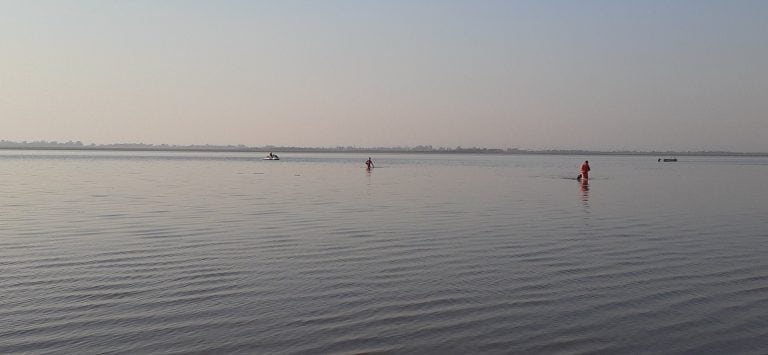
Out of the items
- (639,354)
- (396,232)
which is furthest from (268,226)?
(639,354)

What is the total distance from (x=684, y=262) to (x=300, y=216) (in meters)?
13.4

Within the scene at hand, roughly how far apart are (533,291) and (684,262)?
521cm

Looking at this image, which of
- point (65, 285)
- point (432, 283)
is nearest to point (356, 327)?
point (432, 283)

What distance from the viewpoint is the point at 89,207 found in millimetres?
25750

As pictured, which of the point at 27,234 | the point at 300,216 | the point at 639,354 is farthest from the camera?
the point at 300,216

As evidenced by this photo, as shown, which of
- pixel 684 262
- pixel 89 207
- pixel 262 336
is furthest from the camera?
pixel 89 207

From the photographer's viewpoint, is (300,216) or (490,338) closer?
(490,338)

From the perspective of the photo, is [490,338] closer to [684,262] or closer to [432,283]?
[432,283]

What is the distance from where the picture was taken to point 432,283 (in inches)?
467

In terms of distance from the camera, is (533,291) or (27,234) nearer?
(533,291)

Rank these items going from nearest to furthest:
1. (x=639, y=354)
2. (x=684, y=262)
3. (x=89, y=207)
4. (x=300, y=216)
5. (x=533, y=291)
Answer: (x=639, y=354), (x=533, y=291), (x=684, y=262), (x=300, y=216), (x=89, y=207)

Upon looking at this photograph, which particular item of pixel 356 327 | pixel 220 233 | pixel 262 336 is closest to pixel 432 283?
pixel 356 327

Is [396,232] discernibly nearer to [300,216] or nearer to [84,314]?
[300,216]

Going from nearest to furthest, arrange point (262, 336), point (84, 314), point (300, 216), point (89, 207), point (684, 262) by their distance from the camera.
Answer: point (262, 336), point (84, 314), point (684, 262), point (300, 216), point (89, 207)
